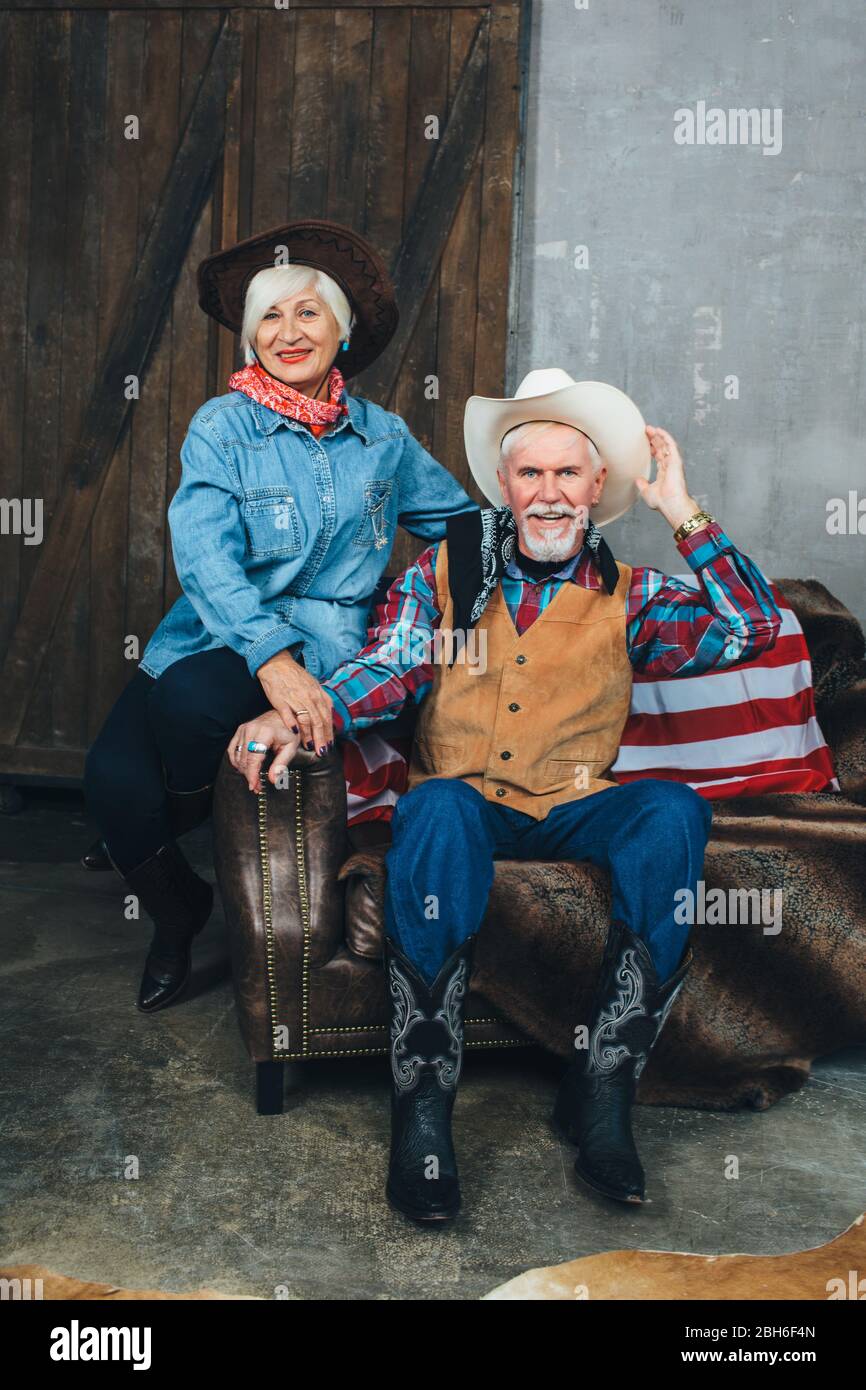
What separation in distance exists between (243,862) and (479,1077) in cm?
68

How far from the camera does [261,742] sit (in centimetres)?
226

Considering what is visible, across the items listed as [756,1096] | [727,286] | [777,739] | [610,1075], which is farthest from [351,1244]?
[727,286]

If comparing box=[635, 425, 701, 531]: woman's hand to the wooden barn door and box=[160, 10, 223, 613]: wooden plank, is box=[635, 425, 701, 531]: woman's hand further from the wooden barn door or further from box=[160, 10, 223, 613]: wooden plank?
box=[160, 10, 223, 613]: wooden plank

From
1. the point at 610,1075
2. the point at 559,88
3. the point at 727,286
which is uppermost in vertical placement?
the point at 559,88

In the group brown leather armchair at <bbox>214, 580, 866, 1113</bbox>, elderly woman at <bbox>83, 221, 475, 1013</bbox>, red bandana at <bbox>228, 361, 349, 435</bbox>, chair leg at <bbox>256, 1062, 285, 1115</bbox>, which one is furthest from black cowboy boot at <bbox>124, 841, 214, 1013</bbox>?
red bandana at <bbox>228, 361, 349, 435</bbox>

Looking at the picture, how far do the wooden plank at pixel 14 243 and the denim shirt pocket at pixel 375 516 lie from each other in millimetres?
2182

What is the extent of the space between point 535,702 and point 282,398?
85 centimetres

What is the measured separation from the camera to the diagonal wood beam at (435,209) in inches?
163

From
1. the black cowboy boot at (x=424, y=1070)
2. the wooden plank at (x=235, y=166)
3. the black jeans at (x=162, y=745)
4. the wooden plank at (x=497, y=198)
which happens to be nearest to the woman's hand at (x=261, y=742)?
the black jeans at (x=162, y=745)

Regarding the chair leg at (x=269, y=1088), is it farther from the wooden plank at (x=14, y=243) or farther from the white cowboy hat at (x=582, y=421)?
the wooden plank at (x=14, y=243)

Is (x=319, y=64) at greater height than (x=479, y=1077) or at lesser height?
greater
